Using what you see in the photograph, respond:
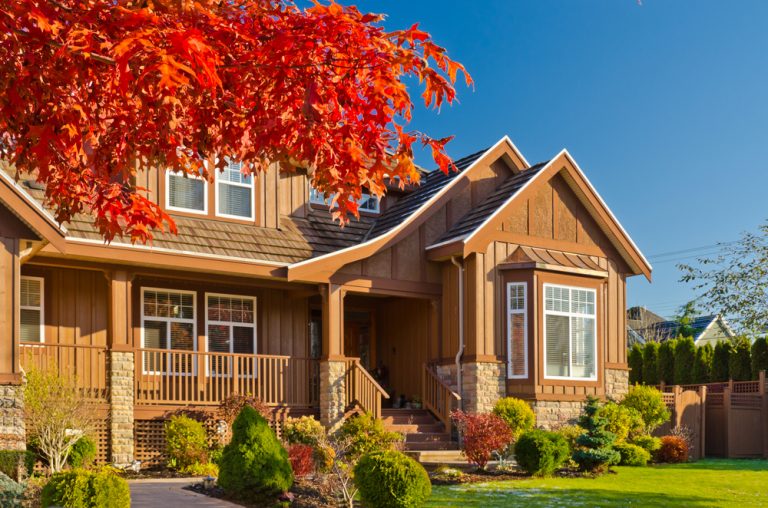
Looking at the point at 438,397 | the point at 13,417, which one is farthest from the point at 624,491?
the point at 13,417

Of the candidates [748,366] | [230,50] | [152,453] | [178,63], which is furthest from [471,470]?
[748,366]

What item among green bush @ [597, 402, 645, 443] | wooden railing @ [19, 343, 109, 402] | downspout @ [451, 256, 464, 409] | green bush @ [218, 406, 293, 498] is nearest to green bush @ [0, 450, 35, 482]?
wooden railing @ [19, 343, 109, 402]

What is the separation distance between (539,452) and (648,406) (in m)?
6.31

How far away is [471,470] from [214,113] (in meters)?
10.3

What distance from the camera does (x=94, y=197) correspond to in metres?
8.17

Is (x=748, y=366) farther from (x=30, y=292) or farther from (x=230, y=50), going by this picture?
(x=230, y=50)

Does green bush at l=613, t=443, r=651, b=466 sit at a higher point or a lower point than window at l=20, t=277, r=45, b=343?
lower

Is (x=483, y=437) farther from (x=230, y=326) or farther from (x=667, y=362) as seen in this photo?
(x=667, y=362)

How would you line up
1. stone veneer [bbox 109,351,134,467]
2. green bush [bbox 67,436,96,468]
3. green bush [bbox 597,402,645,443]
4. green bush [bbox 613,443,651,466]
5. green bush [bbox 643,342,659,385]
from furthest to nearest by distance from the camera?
1. green bush [bbox 643,342,659,385]
2. green bush [bbox 597,402,645,443]
3. green bush [bbox 613,443,651,466]
4. stone veneer [bbox 109,351,134,467]
5. green bush [bbox 67,436,96,468]

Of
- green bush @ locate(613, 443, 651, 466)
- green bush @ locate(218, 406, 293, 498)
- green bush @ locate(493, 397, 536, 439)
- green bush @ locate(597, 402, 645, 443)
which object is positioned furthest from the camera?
green bush @ locate(597, 402, 645, 443)

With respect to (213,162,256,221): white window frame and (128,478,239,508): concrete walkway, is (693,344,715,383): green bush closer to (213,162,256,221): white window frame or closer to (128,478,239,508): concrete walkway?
(213,162,256,221): white window frame

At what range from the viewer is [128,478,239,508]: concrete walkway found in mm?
11961

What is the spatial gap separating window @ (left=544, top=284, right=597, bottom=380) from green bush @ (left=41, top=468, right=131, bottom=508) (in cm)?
1148

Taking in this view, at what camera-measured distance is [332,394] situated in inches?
742
